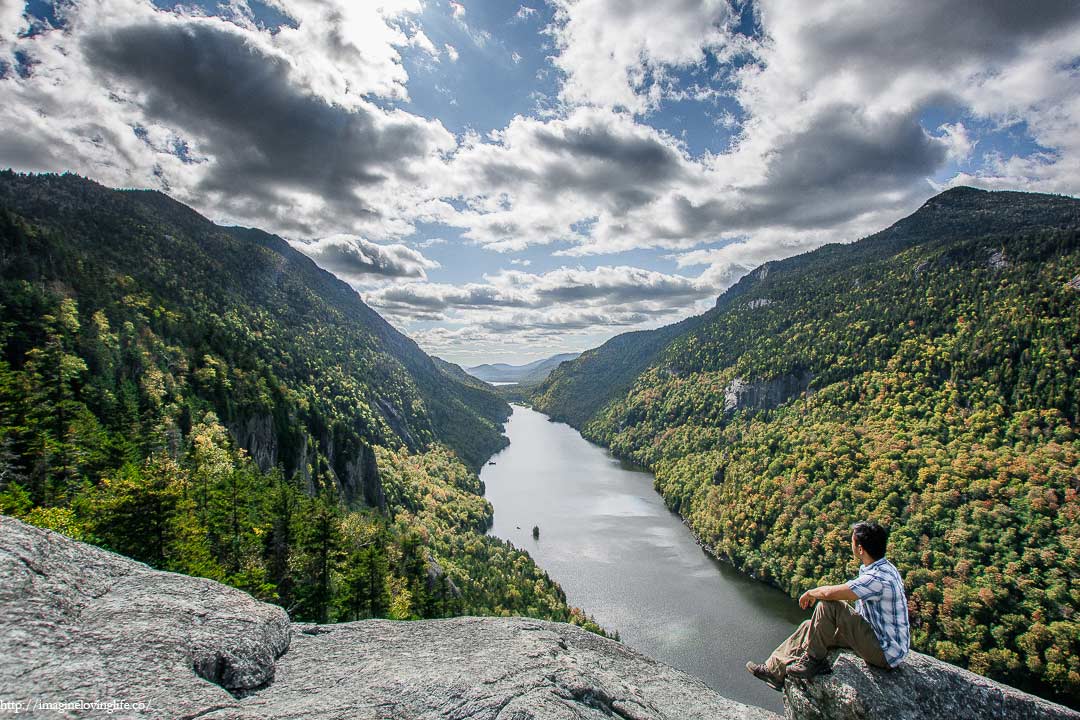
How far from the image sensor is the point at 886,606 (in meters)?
7.97

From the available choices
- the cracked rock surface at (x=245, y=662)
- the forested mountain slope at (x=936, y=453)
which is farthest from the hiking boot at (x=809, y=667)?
the forested mountain slope at (x=936, y=453)

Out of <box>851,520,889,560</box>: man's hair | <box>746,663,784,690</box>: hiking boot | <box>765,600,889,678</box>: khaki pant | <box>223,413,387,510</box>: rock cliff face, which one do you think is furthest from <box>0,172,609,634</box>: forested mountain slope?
<box>851,520,889,560</box>: man's hair

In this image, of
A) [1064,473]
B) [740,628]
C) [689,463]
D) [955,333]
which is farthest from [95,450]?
[955,333]

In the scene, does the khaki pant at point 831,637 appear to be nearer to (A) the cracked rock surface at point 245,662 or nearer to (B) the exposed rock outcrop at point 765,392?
(A) the cracked rock surface at point 245,662

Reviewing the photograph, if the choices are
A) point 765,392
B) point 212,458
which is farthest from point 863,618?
point 765,392

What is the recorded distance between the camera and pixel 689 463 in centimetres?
14938

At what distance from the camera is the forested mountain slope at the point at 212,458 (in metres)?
26.4

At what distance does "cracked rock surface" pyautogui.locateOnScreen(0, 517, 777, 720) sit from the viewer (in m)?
6.27

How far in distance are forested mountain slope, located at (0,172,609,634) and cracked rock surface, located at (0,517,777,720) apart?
1644 centimetres

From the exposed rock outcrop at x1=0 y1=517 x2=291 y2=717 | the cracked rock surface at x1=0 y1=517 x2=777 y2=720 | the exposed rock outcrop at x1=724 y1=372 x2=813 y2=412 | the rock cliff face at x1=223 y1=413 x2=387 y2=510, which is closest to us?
the exposed rock outcrop at x1=0 y1=517 x2=291 y2=717

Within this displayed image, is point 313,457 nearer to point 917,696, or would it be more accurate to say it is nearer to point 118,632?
point 118,632

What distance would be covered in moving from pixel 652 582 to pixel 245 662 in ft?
269

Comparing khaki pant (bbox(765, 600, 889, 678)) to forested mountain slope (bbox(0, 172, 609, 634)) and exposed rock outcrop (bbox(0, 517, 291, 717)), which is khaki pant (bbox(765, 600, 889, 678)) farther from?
forested mountain slope (bbox(0, 172, 609, 634))

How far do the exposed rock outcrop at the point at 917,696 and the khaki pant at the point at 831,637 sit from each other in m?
0.29
